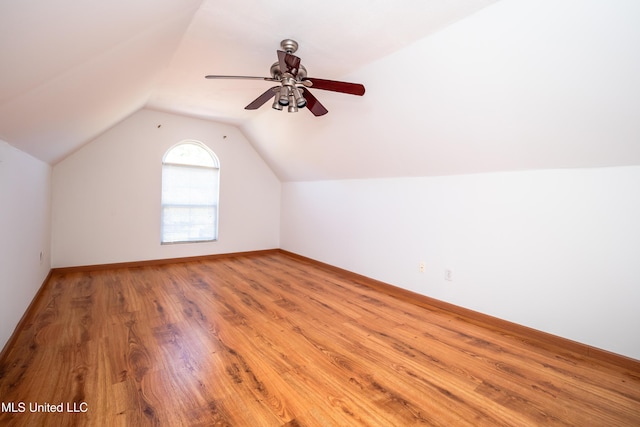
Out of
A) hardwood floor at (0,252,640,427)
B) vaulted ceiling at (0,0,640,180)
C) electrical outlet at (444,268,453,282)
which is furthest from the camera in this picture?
electrical outlet at (444,268,453,282)

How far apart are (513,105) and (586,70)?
458 mm

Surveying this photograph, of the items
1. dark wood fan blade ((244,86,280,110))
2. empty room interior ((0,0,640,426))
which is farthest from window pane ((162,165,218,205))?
dark wood fan blade ((244,86,280,110))

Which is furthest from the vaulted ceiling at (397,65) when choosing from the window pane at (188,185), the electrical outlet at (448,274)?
the window pane at (188,185)

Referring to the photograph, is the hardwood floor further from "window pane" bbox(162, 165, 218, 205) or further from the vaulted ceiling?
"window pane" bbox(162, 165, 218, 205)

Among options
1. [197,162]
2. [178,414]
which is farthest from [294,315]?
[197,162]

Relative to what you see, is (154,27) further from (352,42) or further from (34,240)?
(34,240)

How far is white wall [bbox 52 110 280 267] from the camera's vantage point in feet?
13.5

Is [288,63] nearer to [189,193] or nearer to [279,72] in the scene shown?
[279,72]

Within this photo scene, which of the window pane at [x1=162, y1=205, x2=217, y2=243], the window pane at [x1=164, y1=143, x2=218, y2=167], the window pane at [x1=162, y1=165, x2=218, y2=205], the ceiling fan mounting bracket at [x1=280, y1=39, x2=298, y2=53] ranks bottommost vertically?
the window pane at [x1=162, y1=205, x2=217, y2=243]

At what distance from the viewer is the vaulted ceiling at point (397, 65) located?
1.40 meters

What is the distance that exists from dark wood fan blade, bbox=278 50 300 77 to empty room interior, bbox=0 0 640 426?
0.05 feet

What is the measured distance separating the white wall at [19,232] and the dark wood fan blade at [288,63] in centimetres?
194

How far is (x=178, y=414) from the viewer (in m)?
1.52

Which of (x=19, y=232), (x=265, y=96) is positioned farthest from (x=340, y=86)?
(x=19, y=232)
